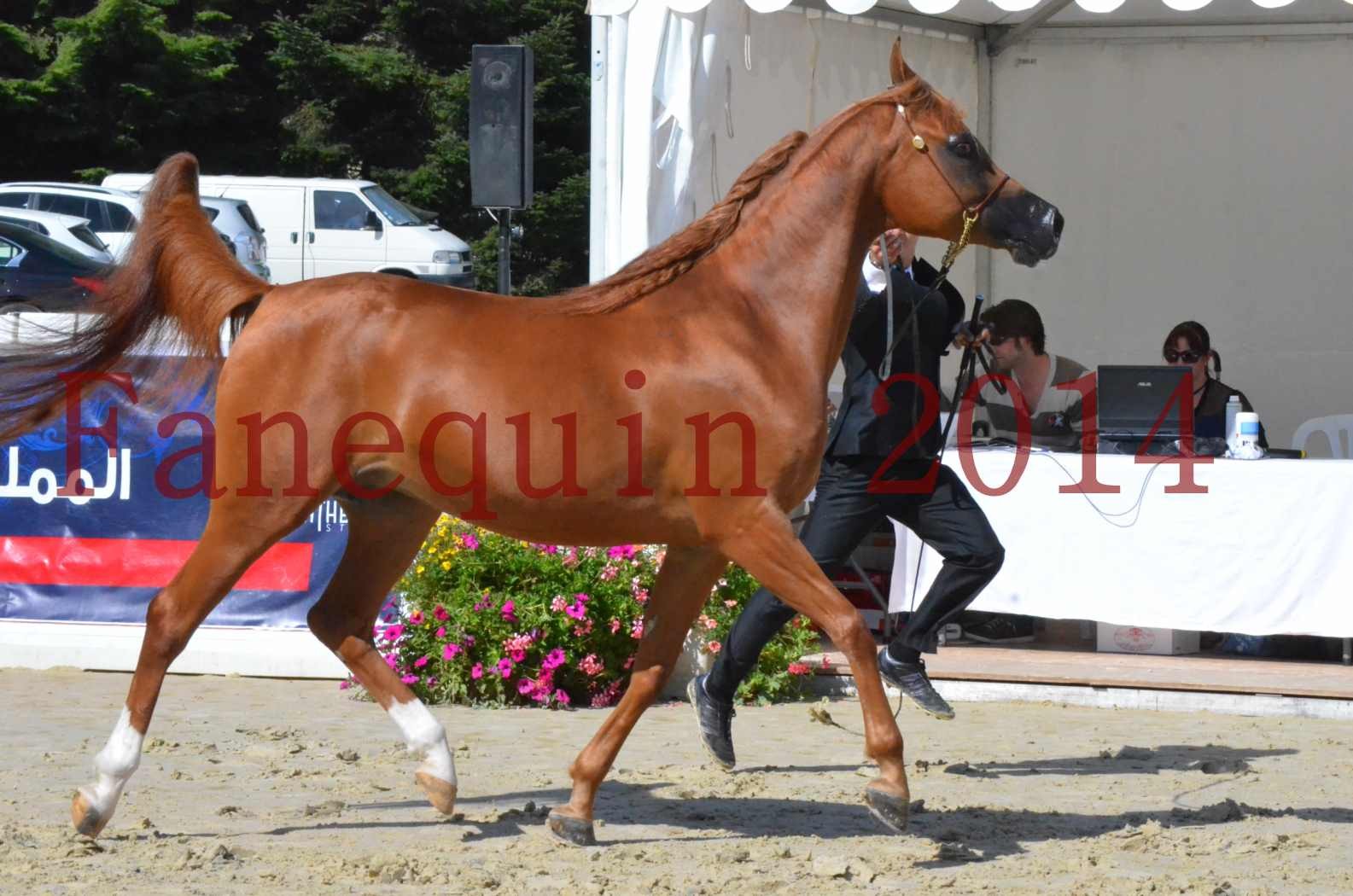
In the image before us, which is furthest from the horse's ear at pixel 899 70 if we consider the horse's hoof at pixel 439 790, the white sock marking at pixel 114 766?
the white sock marking at pixel 114 766

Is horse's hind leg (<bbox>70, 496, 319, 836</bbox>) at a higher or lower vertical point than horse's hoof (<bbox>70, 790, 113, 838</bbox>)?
higher

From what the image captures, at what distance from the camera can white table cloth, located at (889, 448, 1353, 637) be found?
23.9 feet

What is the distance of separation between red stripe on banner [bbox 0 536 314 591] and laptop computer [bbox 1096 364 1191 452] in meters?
3.87

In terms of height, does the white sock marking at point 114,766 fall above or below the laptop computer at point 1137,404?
below

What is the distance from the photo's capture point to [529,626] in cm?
698

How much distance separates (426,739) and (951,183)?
7.36ft

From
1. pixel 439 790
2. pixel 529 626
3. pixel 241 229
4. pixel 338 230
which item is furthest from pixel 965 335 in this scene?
pixel 338 230

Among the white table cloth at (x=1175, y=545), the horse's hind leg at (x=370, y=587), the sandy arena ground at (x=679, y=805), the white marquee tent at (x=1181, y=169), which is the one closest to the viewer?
the sandy arena ground at (x=679, y=805)

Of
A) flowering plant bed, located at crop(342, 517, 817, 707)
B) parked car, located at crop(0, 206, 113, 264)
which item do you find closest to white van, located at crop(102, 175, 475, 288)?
parked car, located at crop(0, 206, 113, 264)

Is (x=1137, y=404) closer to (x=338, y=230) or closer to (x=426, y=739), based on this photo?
(x=426, y=739)

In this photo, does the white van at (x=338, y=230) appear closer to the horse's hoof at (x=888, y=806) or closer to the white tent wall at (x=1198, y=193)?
the white tent wall at (x=1198, y=193)

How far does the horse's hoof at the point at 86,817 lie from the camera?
4.47m

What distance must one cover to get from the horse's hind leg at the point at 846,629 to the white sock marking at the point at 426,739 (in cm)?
111

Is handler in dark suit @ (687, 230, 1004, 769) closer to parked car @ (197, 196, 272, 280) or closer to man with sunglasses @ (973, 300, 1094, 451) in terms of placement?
man with sunglasses @ (973, 300, 1094, 451)
